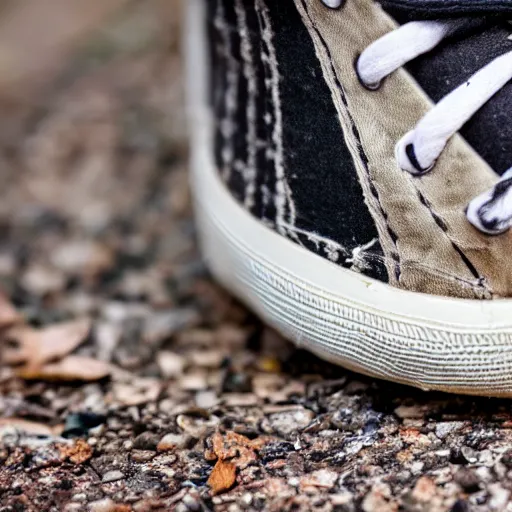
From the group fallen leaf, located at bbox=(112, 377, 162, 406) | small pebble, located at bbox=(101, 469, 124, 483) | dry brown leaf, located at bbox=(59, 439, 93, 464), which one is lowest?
fallen leaf, located at bbox=(112, 377, 162, 406)

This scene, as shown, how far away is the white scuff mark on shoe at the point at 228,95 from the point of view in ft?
3.20

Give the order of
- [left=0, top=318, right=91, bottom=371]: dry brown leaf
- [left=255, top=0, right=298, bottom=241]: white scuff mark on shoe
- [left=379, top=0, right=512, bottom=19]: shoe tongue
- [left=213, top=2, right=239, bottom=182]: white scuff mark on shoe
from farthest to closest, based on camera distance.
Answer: [left=0, top=318, right=91, bottom=371]: dry brown leaf → [left=213, top=2, right=239, bottom=182]: white scuff mark on shoe → [left=255, top=0, right=298, bottom=241]: white scuff mark on shoe → [left=379, top=0, right=512, bottom=19]: shoe tongue

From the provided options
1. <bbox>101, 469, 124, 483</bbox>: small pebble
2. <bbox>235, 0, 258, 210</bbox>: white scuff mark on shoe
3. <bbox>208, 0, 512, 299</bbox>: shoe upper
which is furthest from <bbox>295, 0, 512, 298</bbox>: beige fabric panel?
<bbox>101, 469, 124, 483</bbox>: small pebble

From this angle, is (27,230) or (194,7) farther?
(27,230)

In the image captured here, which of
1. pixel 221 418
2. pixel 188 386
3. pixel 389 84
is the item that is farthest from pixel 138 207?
pixel 389 84

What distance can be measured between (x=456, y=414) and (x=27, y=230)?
934 millimetres

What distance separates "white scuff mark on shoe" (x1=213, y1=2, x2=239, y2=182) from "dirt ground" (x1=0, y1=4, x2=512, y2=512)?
0.83ft

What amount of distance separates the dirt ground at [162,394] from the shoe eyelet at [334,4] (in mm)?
427

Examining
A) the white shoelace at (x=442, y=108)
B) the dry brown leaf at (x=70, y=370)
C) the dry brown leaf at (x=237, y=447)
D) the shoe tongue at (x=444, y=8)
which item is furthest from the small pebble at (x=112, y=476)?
the shoe tongue at (x=444, y=8)

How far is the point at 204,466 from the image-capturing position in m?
0.83

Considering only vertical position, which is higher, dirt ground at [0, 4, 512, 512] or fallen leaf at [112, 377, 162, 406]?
dirt ground at [0, 4, 512, 512]

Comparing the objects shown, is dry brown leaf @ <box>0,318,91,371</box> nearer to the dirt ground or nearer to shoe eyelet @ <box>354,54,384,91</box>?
the dirt ground

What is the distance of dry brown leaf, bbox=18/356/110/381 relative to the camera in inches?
40.4

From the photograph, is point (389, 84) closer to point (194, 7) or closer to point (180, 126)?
point (194, 7)
